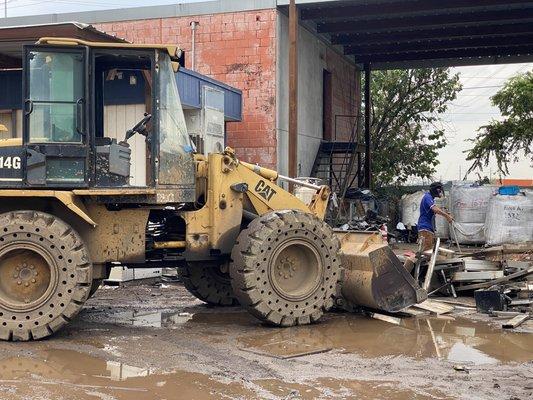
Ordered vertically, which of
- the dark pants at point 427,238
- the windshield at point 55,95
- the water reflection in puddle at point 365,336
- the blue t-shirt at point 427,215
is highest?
the windshield at point 55,95

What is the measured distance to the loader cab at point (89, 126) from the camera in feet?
26.8

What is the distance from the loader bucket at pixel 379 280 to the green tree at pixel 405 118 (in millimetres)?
21078

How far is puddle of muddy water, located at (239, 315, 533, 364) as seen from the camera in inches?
300

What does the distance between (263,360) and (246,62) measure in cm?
1269

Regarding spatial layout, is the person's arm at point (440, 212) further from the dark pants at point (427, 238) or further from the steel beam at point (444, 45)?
the steel beam at point (444, 45)

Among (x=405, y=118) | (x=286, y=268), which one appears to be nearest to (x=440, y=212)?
(x=286, y=268)

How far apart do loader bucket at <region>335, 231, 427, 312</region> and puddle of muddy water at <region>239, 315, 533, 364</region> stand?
27 centimetres

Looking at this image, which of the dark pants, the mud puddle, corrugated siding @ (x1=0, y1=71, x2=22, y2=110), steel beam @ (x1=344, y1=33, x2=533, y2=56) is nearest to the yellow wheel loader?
the mud puddle

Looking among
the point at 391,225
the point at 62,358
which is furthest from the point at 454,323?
the point at 391,225

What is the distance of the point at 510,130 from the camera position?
85.2ft

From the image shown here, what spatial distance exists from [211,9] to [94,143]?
11.7m

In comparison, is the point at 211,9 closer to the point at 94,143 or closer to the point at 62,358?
the point at 94,143

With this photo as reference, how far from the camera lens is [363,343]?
818 cm

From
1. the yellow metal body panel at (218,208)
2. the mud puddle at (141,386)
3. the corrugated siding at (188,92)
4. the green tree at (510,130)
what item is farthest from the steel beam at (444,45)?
the mud puddle at (141,386)
